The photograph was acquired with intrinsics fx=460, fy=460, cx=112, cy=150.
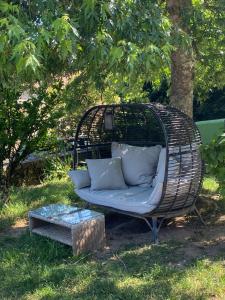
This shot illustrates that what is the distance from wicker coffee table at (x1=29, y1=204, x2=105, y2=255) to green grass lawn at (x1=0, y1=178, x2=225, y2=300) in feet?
0.36

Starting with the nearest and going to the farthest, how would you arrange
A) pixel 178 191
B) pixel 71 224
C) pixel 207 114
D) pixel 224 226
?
pixel 71 224 < pixel 178 191 < pixel 224 226 < pixel 207 114

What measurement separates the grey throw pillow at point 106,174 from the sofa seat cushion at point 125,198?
0.45 feet

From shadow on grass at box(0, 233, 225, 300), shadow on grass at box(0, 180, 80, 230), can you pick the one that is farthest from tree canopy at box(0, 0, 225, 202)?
shadow on grass at box(0, 180, 80, 230)

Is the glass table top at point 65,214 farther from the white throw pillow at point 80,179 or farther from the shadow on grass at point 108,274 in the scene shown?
the white throw pillow at point 80,179

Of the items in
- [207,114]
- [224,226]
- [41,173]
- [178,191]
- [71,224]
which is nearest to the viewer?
[71,224]

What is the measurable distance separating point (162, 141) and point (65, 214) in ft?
6.43

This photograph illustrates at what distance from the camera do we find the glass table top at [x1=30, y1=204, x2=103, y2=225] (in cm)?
510

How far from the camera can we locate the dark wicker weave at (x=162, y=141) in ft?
17.6

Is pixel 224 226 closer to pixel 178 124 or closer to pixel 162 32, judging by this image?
pixel 178 124

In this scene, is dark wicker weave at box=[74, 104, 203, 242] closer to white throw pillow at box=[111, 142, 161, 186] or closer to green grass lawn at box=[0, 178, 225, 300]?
white throw pillow at box=[111, 142, 161, 186]

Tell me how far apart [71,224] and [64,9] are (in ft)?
7.49

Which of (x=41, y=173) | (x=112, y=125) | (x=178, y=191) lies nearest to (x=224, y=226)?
(x=178, y=191)

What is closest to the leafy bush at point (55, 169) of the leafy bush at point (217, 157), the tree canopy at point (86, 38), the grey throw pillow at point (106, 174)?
the grey throw pillow at point (106, 174)

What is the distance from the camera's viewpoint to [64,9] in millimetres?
3684
